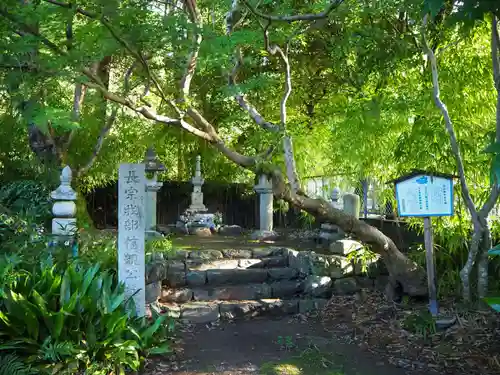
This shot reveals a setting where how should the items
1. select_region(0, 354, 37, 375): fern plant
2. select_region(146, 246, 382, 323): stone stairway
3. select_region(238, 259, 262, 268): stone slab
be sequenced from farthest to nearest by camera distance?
1. select_region(238, 259, 262, 268): stone slab
2. select_region(146, 246, 382, 323): stone stairway
3. select_region(0, 354, 37, 375): fern plant

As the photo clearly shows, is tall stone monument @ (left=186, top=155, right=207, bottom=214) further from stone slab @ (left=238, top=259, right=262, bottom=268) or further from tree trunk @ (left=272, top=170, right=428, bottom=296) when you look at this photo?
tree trunk @ (left=272, top=170, right=428, bottom=296)

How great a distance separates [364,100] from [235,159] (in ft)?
5.86

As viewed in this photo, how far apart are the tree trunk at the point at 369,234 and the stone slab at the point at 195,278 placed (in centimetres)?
194

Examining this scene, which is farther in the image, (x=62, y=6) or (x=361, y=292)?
(x=361, y=292)

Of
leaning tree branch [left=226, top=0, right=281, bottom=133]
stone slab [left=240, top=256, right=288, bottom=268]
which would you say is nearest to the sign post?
leaning tree branch [left=226, top=0, right=281, bottom=133]

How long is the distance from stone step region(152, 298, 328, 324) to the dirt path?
218 millimetres

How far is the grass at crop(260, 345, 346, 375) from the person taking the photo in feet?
14.3

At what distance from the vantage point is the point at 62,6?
4086 mm

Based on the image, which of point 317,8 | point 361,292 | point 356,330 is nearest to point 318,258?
point 361,292

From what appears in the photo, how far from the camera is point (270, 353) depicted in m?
4.86

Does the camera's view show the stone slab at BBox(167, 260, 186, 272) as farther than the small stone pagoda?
No

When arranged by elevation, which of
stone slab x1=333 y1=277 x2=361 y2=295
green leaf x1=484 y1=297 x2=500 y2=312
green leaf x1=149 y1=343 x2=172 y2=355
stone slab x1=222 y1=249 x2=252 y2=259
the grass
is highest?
green leaf x1=484 y1=297 x2=500 y2=312

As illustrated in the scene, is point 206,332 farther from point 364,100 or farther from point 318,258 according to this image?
point 364,100

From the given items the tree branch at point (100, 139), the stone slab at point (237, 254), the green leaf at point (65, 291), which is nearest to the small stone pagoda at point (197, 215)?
the tree branch at point (100, 139)
